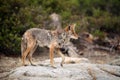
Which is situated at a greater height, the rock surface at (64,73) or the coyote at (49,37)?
the coyote at (49,37)

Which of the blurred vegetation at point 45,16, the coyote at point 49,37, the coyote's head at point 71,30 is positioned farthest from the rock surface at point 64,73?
the blurred vegetation at point 45,16

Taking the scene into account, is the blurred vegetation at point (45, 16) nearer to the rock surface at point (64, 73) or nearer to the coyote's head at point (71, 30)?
the coyote's head at point (71, 30)

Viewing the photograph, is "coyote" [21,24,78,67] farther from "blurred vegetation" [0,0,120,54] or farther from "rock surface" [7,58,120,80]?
"blurred vegetation" [0,0,120,54]

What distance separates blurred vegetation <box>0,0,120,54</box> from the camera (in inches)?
572

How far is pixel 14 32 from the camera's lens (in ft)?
48.2

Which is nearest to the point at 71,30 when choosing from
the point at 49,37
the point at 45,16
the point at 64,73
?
the point at 49,37

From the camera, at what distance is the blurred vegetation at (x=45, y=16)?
14.5m

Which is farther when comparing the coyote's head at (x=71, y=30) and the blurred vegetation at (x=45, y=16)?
the blurred vegetation at (x=45, y=16)

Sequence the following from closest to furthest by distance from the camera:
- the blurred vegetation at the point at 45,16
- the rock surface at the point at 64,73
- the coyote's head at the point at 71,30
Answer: the rock surface at the point at 64,73 < the coyote's head at the point at 71,30 < the blurred vegetation at the point at 45,16

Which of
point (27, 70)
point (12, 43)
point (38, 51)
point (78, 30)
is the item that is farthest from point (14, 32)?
point (27, 70)

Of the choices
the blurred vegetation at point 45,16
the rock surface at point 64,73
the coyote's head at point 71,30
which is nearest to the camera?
the rock surface at point 64,73

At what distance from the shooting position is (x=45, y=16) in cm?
1716

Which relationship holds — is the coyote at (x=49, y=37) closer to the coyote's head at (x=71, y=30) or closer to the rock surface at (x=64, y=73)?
the coyote's head at (x=71, y=30)

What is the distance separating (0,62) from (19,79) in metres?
3.80
